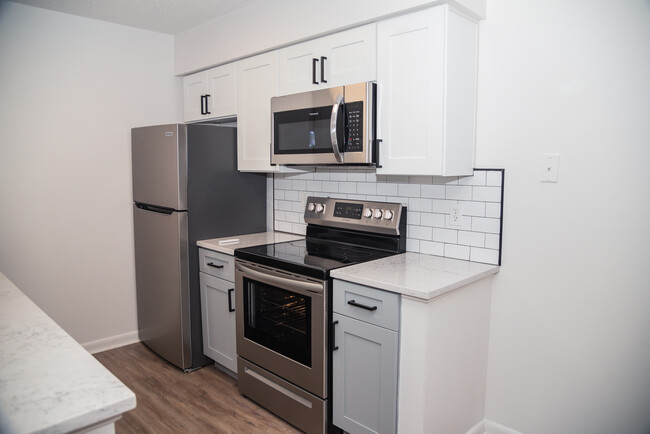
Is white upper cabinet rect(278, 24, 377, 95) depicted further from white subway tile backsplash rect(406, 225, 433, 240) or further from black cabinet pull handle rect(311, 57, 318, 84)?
white subway tile backsplash rect(406, 225, 433, 240)

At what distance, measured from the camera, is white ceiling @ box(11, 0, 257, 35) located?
282 cm

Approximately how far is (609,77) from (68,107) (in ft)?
10.5

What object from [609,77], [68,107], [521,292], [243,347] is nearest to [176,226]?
[243,347]

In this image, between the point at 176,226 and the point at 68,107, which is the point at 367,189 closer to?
the point at 176,226

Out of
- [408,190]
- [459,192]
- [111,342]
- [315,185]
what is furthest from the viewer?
[111,342]

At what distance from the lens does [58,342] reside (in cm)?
120

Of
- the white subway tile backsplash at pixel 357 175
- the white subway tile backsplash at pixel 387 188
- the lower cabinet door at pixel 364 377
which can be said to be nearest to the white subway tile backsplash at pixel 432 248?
the white subway tile backsplash at pixel 387 188

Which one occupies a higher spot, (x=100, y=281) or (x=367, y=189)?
(x=367, y=189)

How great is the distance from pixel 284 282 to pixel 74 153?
193 centimetres

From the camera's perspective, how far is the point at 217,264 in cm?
285

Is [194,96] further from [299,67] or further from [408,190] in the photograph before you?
[408,190]

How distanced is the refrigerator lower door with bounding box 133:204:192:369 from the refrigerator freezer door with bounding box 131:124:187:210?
3.9 inches

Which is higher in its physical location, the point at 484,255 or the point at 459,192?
the point at 459,192

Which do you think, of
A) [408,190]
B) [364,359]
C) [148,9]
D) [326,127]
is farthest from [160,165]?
[364,359]
